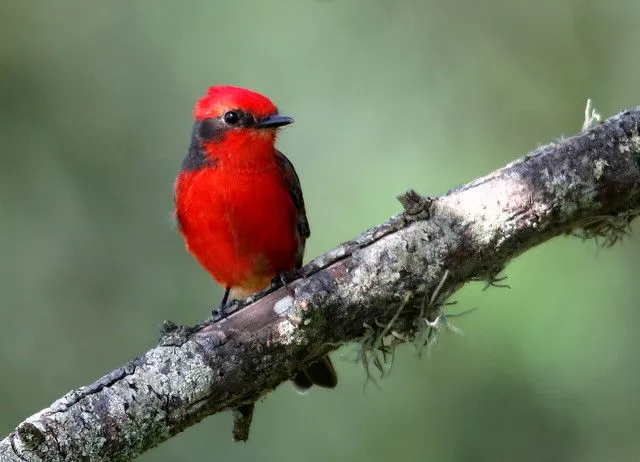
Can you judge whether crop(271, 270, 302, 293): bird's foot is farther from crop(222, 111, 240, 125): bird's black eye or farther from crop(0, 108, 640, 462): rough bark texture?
crop(222, 111, 240, 125): bird's black eye

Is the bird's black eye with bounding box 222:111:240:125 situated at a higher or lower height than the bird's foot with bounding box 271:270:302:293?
higher

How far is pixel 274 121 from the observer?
5.32m

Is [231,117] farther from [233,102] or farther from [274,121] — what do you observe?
[274,121]

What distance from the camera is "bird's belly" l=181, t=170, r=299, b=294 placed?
5.22 meters

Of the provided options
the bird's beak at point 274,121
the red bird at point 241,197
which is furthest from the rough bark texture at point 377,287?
the bird's beak at point 274,121

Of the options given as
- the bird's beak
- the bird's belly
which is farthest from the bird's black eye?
the bird's belly

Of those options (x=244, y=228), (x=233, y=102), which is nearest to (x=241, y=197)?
(x=244, y=228)

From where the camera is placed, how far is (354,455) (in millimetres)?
6645

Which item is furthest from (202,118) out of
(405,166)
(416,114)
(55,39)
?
(55,39)

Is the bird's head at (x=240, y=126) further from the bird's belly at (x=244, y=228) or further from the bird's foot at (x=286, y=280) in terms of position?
the bird's foot at (x=286, y=280)

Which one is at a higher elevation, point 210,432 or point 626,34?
point 626,34

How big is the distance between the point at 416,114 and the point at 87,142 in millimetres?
2578

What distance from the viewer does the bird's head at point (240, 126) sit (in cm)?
537

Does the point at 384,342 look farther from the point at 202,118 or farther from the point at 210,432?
the point at 210,432
